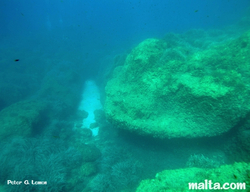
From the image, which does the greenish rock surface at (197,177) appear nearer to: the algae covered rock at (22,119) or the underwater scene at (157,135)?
the underwater scene at (157,135)

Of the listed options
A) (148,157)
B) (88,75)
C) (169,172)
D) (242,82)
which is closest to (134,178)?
(148,157)

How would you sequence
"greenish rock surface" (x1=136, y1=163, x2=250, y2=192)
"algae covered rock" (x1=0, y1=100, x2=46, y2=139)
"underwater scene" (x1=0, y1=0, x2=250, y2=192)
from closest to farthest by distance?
"greenish rock surface" (x1=136, y1=163, x2=250, y2=192) → "underwater scene" (x1=0, y1=0, x2=250, y2=192) → "algae covered rock" (x1=0, y1=100, x2=46, y2=139)

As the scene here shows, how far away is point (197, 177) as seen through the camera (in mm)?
2932

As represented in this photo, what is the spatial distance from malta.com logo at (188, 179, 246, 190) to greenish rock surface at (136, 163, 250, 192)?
3 cm

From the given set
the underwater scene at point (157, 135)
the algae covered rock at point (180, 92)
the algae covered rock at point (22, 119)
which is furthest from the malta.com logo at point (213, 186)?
the algae covered rock at point (22, 119)

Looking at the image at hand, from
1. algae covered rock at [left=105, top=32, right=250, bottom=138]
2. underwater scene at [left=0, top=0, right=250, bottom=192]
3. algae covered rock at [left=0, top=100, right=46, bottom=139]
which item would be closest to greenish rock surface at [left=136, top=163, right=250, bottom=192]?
underwater scene at [left=0, top=0, right=250, bottom=192]

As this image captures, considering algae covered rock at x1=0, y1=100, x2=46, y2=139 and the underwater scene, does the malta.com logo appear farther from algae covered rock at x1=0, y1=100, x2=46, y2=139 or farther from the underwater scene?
algae covered rock at x1=0, y1=100, x2=46, y2=139

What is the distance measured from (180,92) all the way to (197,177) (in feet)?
9.03

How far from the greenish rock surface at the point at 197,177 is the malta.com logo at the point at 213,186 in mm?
29

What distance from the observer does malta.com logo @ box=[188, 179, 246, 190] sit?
207cm

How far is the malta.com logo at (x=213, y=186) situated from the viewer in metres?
2.07

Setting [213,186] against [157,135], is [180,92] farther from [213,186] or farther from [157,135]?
[213,186]

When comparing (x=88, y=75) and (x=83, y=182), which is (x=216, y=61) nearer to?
(x=83, y=182)

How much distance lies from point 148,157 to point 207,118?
307cm
